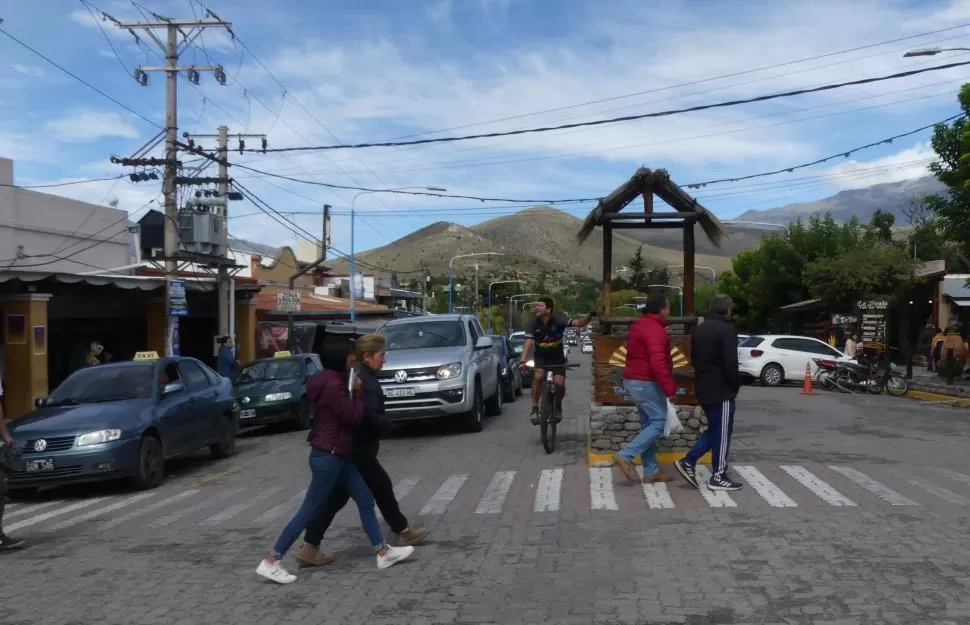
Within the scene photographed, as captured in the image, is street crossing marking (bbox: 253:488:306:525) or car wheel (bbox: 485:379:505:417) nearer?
street crossing marking (bbox: 253:488:306:525)

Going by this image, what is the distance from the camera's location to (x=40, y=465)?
11398mm

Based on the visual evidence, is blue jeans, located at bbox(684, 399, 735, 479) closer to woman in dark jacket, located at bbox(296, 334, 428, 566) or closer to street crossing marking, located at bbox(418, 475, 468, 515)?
street crossing marking, located at bbox(418, 475, 468, 515)

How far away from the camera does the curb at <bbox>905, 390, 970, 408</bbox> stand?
22.2 metres

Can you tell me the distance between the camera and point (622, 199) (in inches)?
484

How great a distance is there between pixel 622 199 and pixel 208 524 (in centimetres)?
615

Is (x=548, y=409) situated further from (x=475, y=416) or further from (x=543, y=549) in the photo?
(x=543, y=549)

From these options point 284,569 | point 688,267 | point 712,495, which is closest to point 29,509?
point 284,569

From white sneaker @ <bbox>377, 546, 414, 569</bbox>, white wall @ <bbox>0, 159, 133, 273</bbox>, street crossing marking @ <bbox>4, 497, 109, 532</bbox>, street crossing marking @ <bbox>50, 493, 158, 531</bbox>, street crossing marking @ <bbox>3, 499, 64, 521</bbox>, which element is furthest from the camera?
white wall @ <bbox>0, 159, 133, 273</bbox>

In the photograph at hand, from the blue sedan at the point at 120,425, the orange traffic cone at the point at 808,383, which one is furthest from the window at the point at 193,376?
the orange traffic cone at the point at 808,383

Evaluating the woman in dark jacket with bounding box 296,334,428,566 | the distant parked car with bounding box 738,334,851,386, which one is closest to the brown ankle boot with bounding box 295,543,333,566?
the woman in dark jacket with bounding box 296,334,428,566

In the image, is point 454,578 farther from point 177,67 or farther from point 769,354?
point 769,354

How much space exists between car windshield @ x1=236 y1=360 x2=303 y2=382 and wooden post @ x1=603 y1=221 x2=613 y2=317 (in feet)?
30.3

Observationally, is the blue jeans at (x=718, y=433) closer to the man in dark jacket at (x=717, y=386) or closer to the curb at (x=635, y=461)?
the man in dark jacket at (x=717, y=386)

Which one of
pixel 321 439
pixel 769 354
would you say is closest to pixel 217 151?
pixel 769 354
